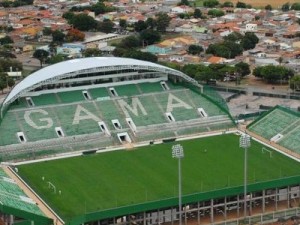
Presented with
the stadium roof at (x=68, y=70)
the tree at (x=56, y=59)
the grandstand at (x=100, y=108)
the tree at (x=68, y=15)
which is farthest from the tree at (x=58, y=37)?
the stadium roof at (x=68, y=70)

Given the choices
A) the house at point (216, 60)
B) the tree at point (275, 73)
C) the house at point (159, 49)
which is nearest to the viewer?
the tree at point (275, 73)

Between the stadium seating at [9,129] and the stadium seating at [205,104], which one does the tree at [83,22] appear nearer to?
the stadium seating at [205,104]

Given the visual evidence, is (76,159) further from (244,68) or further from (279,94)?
(244,68)

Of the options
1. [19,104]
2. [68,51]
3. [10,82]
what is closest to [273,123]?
[19,104]

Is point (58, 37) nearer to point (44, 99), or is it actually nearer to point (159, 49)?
point (159, 49)

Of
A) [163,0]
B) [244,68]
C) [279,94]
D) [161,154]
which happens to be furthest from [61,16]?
[161,154]

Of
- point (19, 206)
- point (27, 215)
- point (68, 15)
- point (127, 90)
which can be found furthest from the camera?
point (68, 15)
